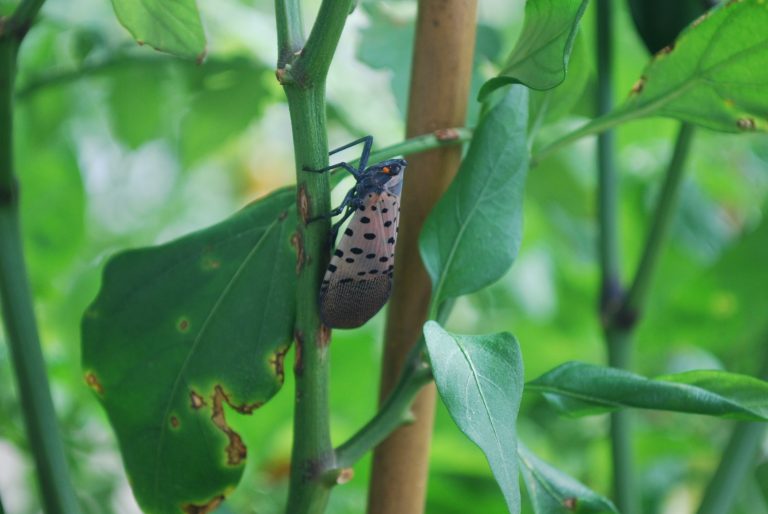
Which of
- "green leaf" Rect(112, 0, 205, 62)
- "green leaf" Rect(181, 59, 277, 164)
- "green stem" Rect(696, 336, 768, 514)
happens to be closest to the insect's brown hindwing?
"green leaf" Rect(112, 0, 205, 62)

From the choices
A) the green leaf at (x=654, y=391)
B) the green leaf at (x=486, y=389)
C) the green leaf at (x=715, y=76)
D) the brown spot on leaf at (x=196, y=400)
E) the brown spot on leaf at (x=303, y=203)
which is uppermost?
the green leaf at (x=715, y=76)

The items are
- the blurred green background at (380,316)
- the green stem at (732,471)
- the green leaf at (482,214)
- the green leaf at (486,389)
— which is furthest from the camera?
the blurred green background at (380,316)

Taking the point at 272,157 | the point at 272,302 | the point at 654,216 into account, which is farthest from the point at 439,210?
the point at 272,157

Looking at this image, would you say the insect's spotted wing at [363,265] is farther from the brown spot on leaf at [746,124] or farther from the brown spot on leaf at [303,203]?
the brown spot on leaf at [746,124]

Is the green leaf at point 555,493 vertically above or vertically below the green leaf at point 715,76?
below

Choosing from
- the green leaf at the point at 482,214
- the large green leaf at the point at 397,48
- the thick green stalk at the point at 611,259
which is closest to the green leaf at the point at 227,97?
the large green leaf at the point at 397,48

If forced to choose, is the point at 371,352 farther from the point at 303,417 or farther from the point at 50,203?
the point at 303,417

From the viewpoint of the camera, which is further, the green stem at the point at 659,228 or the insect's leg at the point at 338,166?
the green stem at the point at 659,228

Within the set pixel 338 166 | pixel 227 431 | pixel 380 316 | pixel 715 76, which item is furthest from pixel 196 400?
pixel 380 316

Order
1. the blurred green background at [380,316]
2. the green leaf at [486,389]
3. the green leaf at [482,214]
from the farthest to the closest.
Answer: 1. the blurred green background at [380,316]
2. the green leaf at [482,214]
3. the green leaf at [486,389]
